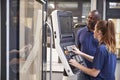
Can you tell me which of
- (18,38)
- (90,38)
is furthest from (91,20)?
(18,38)

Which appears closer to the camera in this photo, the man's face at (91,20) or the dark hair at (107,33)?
the dark hair at (107,33)

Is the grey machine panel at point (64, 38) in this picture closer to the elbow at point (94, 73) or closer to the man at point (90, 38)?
the elbow at point (94, 73)

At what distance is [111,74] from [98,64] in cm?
16

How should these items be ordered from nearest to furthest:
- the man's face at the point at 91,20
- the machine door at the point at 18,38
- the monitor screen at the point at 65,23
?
the machine door at the point at 18,38
the monitor screen at the point at 65,23
the man's face at the point at 91,20

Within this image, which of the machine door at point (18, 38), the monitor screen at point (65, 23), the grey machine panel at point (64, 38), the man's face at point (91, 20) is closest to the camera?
the machine door at point (18, 38)

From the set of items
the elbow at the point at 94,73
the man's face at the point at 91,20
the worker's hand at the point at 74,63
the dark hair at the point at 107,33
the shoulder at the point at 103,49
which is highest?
the man's face at the point at 91,20

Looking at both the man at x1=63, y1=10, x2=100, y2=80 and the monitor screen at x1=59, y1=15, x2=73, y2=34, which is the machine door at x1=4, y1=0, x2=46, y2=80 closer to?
the monitor screen at x1=59, y1=15, x2=73, y2=34

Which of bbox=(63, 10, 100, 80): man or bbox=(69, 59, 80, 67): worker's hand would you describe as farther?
bbox=(63, 10, 100, 80): man

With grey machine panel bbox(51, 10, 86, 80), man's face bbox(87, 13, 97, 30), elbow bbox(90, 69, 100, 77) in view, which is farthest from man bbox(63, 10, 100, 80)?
elbow bbox(90, 69, 100, 77)

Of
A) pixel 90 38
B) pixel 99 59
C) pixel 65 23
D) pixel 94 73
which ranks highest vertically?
pixel 65 23

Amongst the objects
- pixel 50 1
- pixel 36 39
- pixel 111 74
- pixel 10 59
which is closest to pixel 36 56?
pixel 36 39

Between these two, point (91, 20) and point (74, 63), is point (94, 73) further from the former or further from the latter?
point (91, 20)

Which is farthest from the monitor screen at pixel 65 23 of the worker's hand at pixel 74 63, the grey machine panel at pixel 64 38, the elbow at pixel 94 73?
the elbow at pixel 94 73

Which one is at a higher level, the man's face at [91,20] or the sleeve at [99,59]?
the man's face at [91,20]
